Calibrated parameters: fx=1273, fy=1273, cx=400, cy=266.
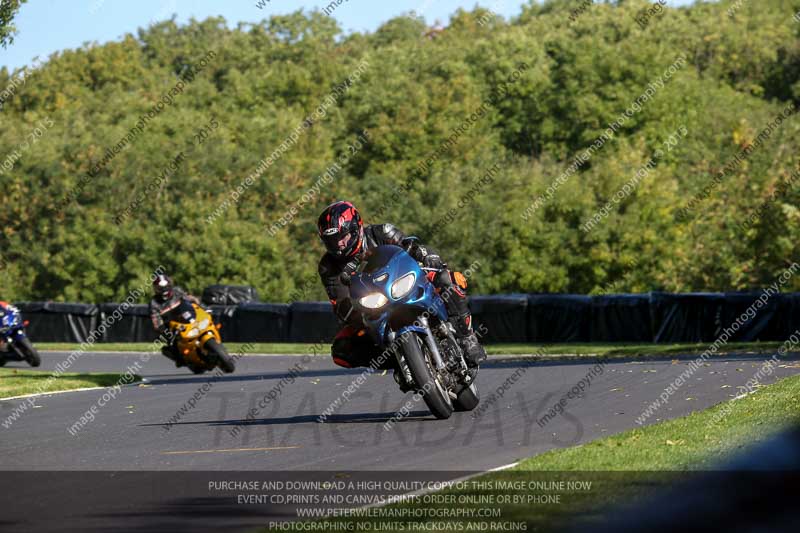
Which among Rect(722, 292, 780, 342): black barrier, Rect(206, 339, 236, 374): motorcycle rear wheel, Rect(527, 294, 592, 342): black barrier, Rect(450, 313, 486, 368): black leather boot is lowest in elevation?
Rect(527, 294, 592, 342): black barrier

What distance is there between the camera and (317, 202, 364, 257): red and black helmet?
1057 cm

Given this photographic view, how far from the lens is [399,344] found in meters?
10.0

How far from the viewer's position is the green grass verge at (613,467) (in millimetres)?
6047

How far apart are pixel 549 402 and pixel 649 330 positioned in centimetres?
1694

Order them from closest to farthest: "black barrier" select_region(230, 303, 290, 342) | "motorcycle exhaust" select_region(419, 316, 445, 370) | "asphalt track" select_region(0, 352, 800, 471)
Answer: "asphalt track" select_region(0, 352, 800, 471), "motorcycle exhaust" select_region(419, 316, 445, 370), "black barrier" select_region(230, 303, 290, 342)

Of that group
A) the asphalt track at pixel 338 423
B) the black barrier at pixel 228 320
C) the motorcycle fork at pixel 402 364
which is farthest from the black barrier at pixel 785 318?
the motorcycle fork at pixel 402 364

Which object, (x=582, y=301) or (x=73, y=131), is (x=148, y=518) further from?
(x=73, y=131)

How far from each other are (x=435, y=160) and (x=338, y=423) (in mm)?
54469

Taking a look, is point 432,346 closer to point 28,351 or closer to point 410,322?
point 410,322

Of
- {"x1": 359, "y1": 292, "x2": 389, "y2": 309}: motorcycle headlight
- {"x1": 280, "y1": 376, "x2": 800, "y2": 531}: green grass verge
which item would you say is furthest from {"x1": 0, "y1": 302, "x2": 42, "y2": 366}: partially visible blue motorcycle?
{"x1": 280, "y1": 376, "x2": 800, "y2": 531}: green grass verge

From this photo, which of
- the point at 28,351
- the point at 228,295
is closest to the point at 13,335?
the point at 28,351

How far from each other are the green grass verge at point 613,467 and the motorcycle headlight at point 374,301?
223 cm

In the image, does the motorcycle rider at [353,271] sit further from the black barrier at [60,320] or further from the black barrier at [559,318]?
the black barrier at [60,320]

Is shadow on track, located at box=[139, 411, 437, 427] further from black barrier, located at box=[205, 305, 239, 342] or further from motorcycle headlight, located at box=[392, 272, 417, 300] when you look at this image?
black barrier, located at box=[205, 305, 239, 342]
